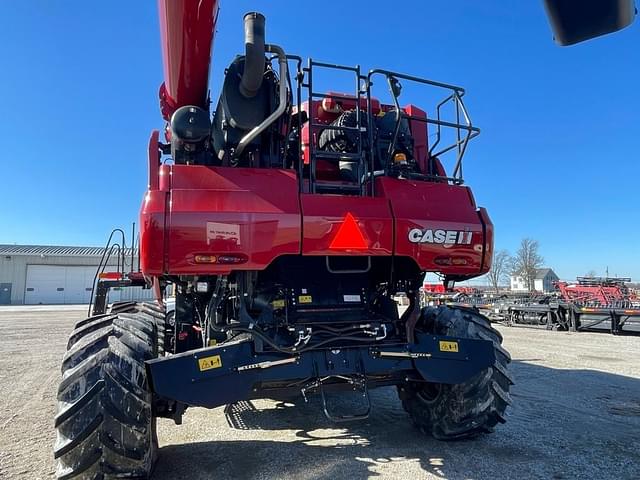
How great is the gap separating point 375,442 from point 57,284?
46301 mm

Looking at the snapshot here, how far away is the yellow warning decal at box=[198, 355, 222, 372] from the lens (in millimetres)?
3360

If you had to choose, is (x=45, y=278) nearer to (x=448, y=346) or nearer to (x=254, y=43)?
(x=254, y=43)

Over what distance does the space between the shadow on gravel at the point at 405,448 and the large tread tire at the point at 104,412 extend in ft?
2.10

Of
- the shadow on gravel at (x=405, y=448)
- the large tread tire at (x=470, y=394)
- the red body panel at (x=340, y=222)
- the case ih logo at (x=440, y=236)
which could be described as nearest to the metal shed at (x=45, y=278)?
the shadow on gravel at (x=405, y=448)

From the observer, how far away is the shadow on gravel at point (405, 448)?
3.78 metres

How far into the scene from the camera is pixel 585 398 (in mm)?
6379

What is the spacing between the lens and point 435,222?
13.1 ft

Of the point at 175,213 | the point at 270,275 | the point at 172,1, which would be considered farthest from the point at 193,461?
the point at 172,1

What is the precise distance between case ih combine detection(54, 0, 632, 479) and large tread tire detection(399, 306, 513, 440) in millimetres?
18

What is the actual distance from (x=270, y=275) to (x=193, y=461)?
1680mm

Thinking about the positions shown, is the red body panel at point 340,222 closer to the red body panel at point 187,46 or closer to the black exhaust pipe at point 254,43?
the black exhaust pipe at point 254,43

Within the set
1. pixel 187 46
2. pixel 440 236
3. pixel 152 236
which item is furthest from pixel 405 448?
pixel 187 46

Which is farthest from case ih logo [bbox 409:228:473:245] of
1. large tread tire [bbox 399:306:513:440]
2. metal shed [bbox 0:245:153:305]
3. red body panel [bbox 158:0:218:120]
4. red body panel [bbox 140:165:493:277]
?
metal shed [bbox 0:245:153:305]

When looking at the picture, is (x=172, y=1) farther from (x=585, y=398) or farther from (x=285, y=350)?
(x=585, y=398)
